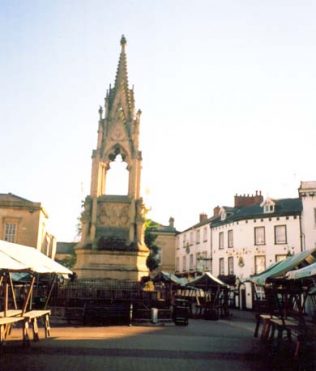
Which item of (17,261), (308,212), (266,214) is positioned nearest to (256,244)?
(266,214)

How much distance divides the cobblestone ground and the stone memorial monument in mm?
6383

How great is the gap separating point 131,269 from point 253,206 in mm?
28003

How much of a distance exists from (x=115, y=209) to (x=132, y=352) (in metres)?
12.6

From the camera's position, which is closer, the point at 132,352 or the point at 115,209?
the point at 132,352

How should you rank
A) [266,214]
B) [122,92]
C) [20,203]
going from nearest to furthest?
1. [122,92]
2. [20,203]
3. [266,214]

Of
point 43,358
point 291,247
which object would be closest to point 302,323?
point 43,358

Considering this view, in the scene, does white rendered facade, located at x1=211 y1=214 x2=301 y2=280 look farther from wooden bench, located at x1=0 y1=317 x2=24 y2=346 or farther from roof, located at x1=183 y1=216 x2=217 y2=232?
wooden bench, located at x1=0 y1=317 x2=24 y2=346

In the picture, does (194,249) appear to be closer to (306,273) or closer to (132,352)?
(132,352)

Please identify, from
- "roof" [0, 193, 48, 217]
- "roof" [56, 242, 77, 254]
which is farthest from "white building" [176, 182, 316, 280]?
"roof" [56, 242, 77, 254]

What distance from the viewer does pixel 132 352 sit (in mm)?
10703

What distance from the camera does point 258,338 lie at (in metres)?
15.8

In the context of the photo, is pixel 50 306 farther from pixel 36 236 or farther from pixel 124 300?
pixel 36 236

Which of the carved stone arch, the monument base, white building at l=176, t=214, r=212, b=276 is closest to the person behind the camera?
the monument base

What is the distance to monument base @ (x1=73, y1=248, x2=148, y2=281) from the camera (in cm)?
2120
